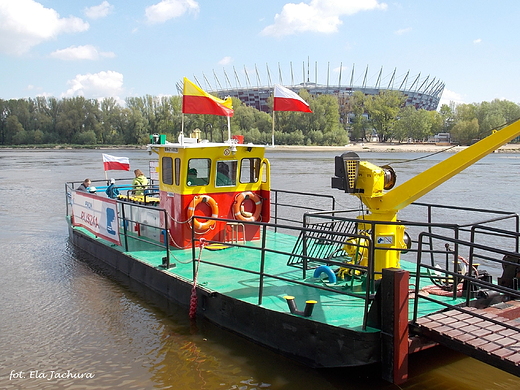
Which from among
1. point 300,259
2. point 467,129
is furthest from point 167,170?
point 467,129

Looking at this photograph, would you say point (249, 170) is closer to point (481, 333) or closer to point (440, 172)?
point (440, 172)

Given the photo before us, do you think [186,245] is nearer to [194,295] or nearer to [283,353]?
[194,295]

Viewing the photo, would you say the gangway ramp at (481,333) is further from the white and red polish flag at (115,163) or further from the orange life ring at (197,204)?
the white and red polish flag at (115,163)

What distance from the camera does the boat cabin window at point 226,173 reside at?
32.9 ft

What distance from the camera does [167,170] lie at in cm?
1009

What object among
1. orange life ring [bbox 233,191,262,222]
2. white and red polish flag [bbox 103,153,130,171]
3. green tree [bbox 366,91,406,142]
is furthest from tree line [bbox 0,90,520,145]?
orange life ring [bbox 233,191,262,222]

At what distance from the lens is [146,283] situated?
31.7 ft

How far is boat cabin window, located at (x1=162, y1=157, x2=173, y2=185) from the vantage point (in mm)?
9943

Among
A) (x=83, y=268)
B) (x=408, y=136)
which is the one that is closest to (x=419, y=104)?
(x=408, y=136)

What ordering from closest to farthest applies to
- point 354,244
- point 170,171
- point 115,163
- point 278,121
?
1. point 354,244
2. point 170,171
3. point 115,163
4. point 278,121

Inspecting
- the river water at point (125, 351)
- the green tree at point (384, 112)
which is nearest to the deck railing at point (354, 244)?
the river water at point (125, 351)

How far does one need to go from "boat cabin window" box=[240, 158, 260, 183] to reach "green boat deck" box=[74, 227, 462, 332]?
1390mm

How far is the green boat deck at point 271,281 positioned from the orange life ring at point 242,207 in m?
0.61

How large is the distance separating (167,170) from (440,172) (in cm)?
571
